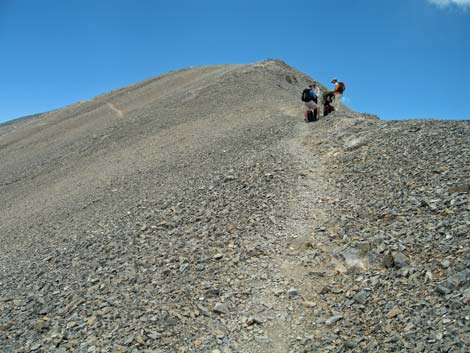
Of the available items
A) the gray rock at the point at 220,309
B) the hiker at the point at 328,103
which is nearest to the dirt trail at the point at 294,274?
the gray rock at the point at 220,309

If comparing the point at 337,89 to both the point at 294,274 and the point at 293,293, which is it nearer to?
the point at 294,274

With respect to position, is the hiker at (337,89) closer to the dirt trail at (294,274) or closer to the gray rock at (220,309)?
the dirt trail at (294,274)

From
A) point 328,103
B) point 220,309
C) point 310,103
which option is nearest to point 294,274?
point 220,309

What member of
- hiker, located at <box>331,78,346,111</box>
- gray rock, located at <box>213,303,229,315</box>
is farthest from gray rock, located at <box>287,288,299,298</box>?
hiker, located at <box>331,78,346,111</box>

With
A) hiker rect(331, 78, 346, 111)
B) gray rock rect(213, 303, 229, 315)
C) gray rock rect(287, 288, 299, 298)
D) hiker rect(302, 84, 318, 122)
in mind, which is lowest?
gray rock rect(213, 303, 229, 315)

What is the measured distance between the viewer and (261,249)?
9.05 m

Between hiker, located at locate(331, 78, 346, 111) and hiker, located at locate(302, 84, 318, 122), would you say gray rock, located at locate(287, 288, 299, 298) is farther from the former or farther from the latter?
hiker, located at locate(331, 78, 346, 111)

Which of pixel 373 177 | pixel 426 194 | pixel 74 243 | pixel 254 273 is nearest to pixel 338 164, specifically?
pixel 373 177

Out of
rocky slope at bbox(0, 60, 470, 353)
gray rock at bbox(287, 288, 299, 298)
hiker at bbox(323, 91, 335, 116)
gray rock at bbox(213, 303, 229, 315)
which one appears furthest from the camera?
hiker at bbox(323, 91, 335, 116)

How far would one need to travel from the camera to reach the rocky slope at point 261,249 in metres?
6.59

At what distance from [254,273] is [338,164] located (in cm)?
604

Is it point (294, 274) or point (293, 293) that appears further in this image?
point (294, 274)

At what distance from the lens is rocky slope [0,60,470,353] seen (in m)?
6.59

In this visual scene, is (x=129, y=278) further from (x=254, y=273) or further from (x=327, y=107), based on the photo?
(x=327, y=107)
